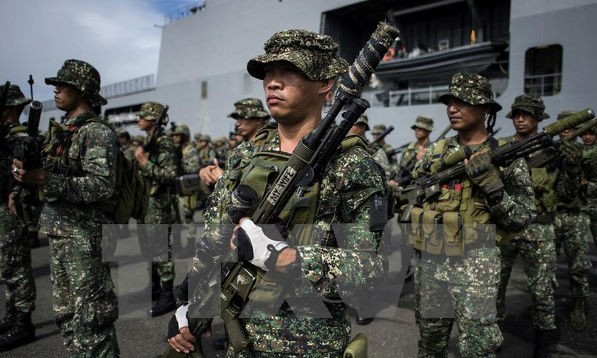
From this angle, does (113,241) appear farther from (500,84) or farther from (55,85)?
(500,84)

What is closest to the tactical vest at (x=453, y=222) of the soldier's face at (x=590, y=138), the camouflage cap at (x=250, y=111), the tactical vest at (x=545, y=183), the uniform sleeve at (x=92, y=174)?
the tactical vest at (x=545, y=183)

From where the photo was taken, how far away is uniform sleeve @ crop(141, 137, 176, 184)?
5.05 metres

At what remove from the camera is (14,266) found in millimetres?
3799

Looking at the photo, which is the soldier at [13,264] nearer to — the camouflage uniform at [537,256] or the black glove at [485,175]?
the black glove at [485,175]

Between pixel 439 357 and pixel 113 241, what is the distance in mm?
2632

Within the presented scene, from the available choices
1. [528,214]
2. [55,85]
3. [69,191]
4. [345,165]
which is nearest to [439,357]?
[528,214]

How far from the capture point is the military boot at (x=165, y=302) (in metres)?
4.45

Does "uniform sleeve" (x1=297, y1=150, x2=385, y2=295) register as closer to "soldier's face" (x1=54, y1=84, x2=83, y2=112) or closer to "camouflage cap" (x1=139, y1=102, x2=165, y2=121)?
"soldier's face" (x1=54, y1=84, x2=83, y2=112)

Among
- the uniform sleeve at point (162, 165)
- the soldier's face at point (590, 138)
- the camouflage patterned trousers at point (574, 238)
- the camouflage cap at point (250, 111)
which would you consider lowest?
the camouflage patterned trousers at point (574, 238)

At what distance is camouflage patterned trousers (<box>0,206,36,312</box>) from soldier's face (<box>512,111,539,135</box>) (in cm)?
505

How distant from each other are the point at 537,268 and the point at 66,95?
14.5 ft

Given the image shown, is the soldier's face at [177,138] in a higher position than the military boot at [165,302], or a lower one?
higher

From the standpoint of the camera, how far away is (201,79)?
68.4ft

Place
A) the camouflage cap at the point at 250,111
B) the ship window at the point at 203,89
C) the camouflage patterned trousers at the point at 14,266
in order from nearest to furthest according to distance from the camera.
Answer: the camouflage patterned trousers at the point at 14,266, the camouflage cap at the point at 250,111, the ship window at the point at 203,89
